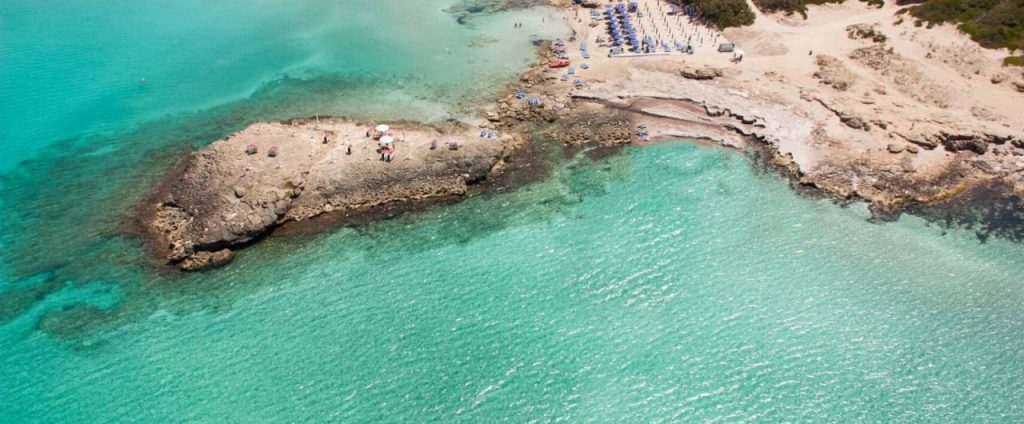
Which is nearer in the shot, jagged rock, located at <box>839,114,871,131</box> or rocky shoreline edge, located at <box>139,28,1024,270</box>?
rocky shoreline edge, located at <box>139,28,1024,270</box>

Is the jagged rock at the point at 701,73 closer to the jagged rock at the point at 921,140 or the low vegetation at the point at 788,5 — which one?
the low vegetation at the point at 788,5

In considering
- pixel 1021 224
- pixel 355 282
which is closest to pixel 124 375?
pixel 355 282

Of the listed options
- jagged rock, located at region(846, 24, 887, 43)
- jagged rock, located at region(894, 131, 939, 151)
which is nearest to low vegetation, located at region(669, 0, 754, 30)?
jagged rock, located at region(846, 24, 887, 43)

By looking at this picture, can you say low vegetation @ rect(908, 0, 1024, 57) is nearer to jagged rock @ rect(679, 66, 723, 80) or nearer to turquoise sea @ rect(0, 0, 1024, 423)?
jagged rock @ rect(679, 66, 723, 80)

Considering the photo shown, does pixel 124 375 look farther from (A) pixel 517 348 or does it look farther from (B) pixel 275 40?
(B) pixel 275 40

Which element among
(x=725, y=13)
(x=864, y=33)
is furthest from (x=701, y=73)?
(x=864, y=33)

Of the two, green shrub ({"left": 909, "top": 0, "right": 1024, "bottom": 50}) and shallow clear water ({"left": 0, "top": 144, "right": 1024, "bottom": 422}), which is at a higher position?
green shrub ({"left": 909, "top": 0, "right": 1024, "bottom": 50})
